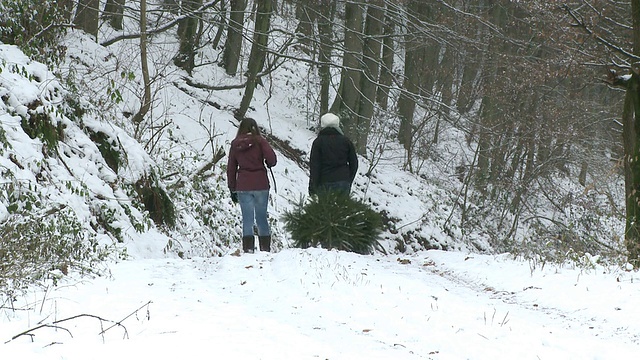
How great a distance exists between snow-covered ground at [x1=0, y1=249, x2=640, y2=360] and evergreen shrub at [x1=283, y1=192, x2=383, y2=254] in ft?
4.96

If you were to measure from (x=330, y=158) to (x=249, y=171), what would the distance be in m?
1.40

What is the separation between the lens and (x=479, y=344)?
4699 millimetres

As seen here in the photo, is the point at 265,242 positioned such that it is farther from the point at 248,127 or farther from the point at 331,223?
the point at 248,127

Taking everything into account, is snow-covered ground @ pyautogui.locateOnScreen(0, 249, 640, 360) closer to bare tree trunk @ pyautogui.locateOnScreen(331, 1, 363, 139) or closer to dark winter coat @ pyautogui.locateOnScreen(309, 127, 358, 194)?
dark winter coat @ pyautogui.locateOnScreen(309, 127, 358, 194)

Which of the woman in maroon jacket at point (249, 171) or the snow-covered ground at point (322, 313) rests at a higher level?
the woman in maroon jacket at point (249, 171)

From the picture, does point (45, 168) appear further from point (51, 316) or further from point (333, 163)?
point (51, 316)

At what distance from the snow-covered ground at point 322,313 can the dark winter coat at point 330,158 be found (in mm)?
Result: 2339

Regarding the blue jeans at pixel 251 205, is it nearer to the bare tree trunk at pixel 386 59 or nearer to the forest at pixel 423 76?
the forest at pixel 423 76

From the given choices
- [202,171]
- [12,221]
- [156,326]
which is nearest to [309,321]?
[156,326]

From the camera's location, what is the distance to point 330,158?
1055 cm

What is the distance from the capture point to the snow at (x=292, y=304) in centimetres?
430

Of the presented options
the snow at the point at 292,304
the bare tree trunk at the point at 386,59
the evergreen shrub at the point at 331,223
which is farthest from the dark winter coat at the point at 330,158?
the bare tree trunk at the point at 386,59

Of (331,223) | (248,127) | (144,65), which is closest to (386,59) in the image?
(144,65)

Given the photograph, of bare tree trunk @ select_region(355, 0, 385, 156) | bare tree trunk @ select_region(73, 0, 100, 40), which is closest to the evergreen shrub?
bare tree trunk @ select_region(73, 0, 100, 40)
